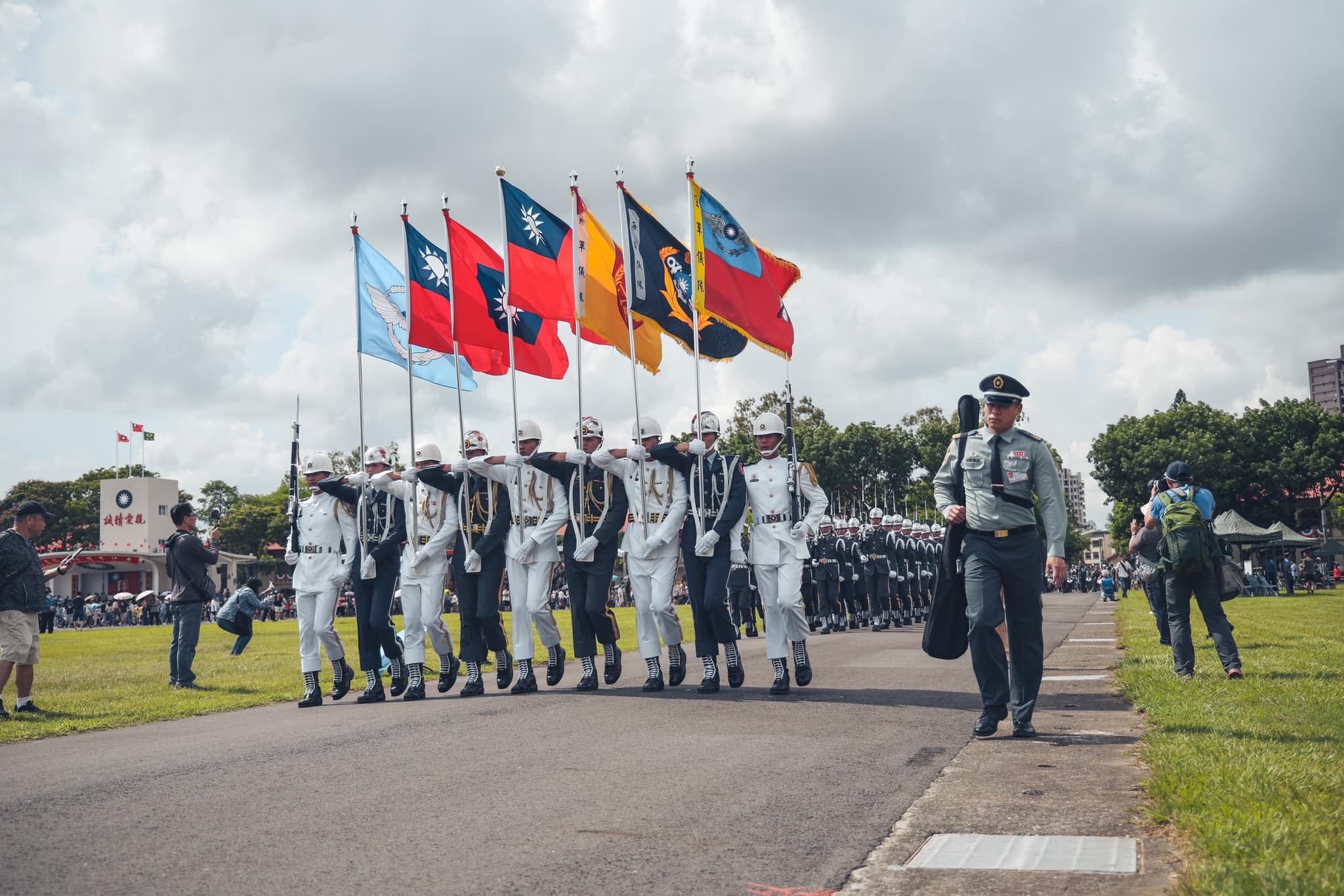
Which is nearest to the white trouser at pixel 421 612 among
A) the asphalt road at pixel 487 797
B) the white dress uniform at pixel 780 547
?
the asphalt road at pixel 487 797

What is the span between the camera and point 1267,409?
67000mm

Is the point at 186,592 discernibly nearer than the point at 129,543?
Yes

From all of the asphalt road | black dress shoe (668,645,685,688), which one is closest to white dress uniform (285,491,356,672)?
the asphalt road

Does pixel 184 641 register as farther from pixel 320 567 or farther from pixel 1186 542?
pixel 1186 542

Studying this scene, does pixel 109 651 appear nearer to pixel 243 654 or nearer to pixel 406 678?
pixel 243 654

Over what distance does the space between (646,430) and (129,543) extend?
82.8m

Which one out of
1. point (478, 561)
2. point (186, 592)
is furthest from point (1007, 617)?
point (186, 592)

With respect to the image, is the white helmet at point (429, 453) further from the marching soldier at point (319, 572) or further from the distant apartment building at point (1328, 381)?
the distant apartment building at point (1328, 381)

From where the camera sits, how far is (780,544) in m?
9.86

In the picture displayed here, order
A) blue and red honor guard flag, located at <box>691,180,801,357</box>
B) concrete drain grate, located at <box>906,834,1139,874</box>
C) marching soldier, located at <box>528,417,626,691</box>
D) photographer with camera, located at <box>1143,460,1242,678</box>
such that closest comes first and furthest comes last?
concrete drain grate, located at <box>906,834,1139,874</box>
photographer with camera, located at <box>1143,460,1242,678</box>
marching soldier, located at <box>528,417,626,691</box>
blue and red honor guard flag, located at <box>691,180,801,357</box>

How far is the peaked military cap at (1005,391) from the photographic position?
7164 mm

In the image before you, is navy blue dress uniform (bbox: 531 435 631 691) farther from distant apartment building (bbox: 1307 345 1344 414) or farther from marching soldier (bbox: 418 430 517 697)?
distant apartment building (bbox: 1307 345 1344 414)

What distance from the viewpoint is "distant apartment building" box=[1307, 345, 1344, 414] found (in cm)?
18700

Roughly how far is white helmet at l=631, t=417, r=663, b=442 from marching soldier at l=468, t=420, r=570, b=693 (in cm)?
87
